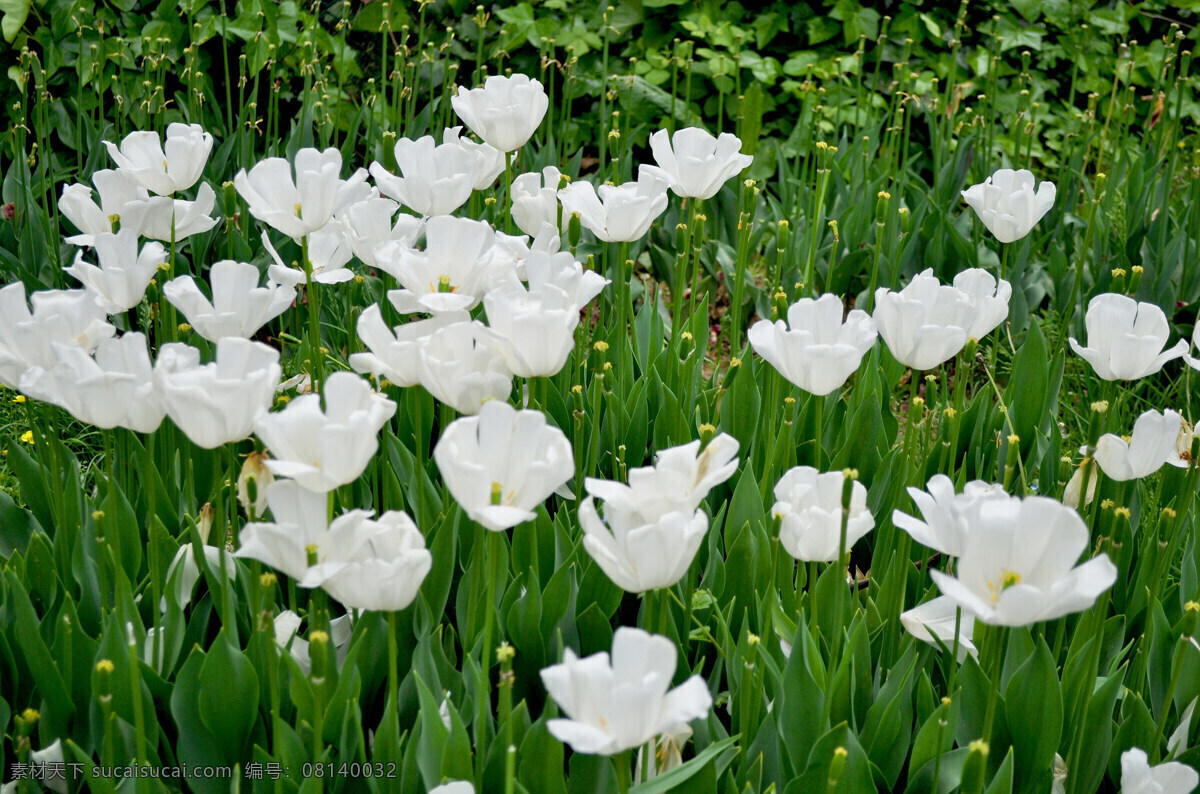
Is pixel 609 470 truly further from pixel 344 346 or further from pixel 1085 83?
pixel 1085 83

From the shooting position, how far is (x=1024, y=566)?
0.99 metres

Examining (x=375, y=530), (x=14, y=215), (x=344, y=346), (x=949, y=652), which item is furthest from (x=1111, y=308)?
(x=14, y=215)

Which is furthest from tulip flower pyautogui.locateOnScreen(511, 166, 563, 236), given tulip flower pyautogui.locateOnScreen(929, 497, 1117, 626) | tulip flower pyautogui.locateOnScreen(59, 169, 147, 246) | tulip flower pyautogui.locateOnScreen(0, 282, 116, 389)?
tulip flower pyautogui.locateOnScreen(929, 497, 1117, 626)

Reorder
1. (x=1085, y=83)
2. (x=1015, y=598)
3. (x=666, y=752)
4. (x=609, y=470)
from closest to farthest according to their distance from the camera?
(x=1015, y=598) < (x=666, y=752) < (x=609, y=470) < (x=1085, y=83)

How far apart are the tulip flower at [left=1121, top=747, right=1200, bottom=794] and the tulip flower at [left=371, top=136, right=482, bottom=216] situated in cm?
120

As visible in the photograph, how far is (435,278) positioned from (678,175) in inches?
28.0

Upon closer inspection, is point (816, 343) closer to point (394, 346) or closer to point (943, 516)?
point (943, 516)

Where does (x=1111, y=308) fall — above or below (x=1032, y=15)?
above

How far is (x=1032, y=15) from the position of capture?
4.39 m

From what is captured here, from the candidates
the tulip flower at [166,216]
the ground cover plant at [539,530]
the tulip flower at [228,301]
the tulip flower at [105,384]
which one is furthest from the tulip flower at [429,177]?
the tulip flower at [105,384]

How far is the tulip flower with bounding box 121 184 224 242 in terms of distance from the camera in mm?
1746

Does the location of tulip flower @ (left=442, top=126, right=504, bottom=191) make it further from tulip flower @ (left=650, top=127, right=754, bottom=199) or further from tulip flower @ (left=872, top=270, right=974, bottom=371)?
tulip flower @ (left=872, top=270, right=974, bottom=371)

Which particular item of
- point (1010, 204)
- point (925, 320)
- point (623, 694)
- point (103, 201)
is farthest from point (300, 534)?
point (1010, 204)

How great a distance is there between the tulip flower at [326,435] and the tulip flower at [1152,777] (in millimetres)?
822
